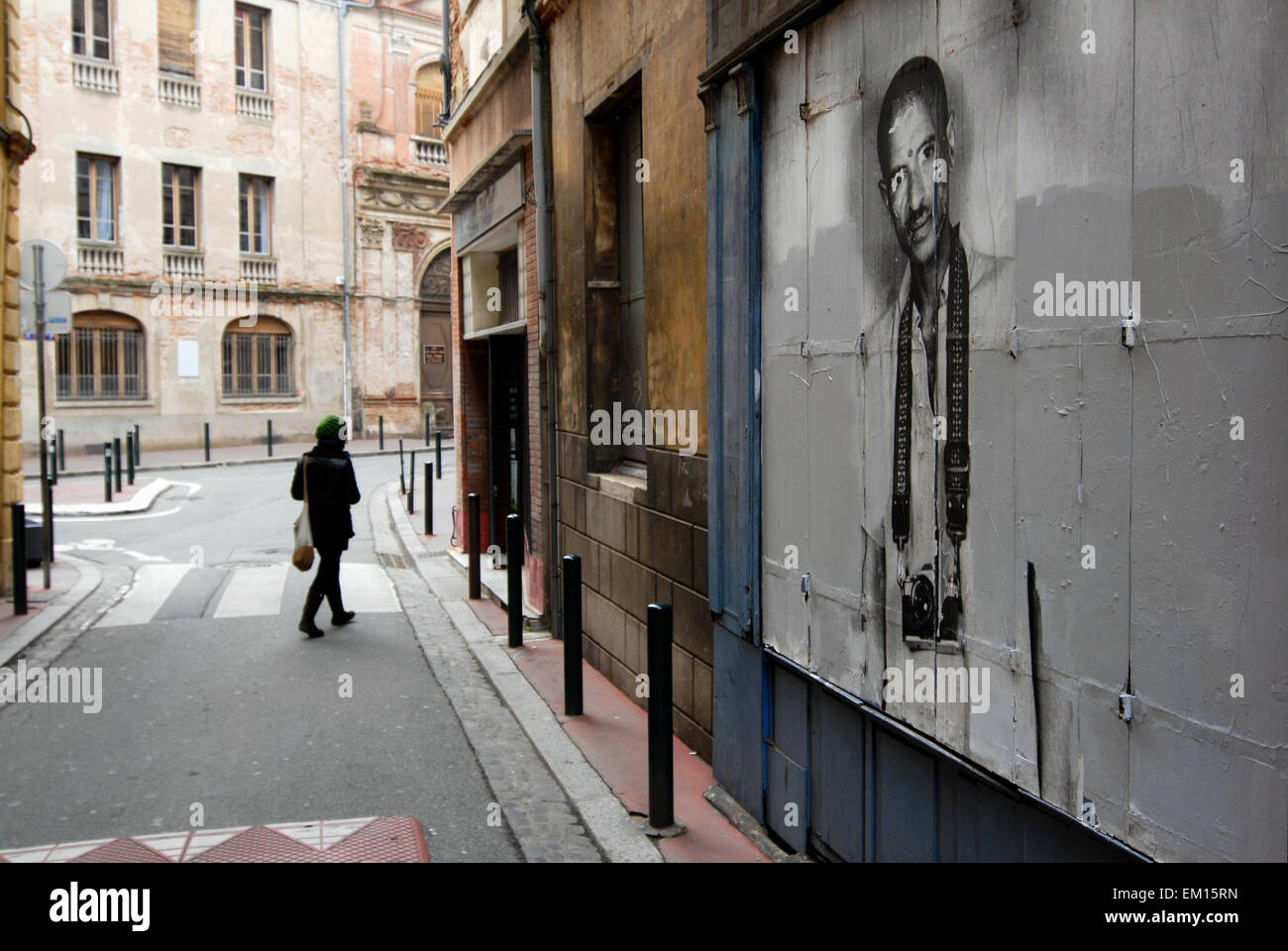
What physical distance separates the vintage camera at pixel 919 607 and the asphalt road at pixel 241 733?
221 cm

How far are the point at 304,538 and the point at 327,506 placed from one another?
32 cm

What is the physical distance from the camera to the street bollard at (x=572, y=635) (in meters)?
6.38

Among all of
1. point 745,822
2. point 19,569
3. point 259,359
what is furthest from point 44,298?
point 259,359

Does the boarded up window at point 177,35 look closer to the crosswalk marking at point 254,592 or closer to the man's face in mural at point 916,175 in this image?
the crosswalk marking at point 254,592

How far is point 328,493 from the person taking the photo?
8.89m

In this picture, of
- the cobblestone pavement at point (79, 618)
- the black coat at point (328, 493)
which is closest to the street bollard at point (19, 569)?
the cobblestone pavement at point (79, 618)

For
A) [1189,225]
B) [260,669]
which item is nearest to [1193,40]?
[1189,225]

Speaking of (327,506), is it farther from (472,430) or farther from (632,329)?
(472,430)

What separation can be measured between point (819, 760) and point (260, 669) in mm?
4942

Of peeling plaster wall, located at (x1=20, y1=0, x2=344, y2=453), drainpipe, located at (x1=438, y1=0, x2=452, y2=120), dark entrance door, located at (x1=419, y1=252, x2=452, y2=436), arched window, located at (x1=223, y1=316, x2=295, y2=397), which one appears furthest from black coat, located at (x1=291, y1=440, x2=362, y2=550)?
dark entrance door, located at (x1=419, y1=252, x2=452, y2=436)

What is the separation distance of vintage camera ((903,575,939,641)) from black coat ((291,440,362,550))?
6155mm

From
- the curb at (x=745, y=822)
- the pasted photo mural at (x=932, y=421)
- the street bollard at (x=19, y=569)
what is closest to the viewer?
the pasted photo mural at (x=932, y=421)

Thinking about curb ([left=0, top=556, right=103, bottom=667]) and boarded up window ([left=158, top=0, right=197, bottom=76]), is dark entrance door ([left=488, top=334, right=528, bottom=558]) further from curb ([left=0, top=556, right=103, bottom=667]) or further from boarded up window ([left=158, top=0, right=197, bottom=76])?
boarded up window ([left=158, top=0, right=197, bottom=76])
